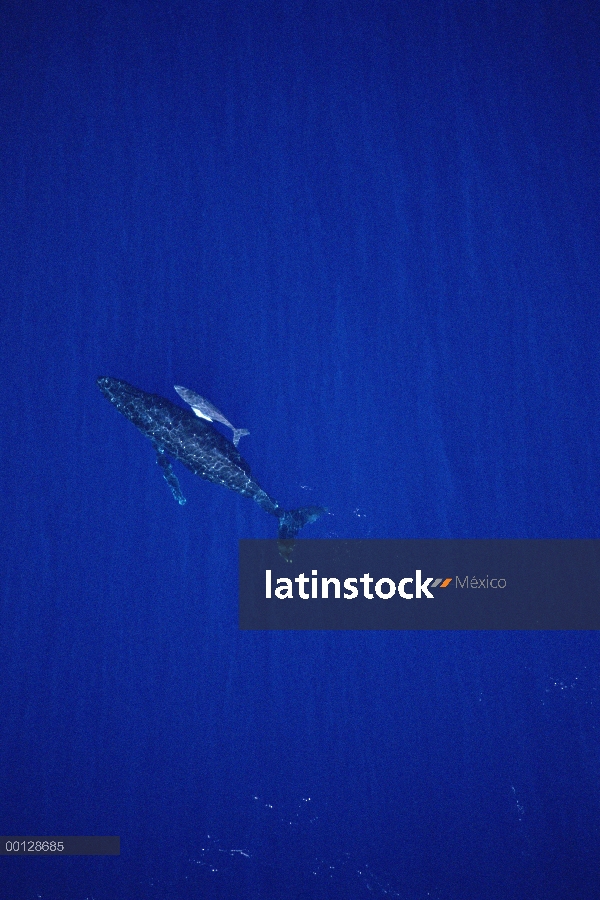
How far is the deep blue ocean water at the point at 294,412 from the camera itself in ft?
28.2

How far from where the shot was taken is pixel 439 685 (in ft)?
29.1

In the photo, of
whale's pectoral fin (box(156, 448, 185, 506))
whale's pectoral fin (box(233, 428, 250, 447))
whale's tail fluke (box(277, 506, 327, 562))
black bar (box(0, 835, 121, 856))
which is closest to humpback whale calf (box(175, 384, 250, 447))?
whale's pectoral fin (box(233, 428, 250, 447))

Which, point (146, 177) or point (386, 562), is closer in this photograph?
point (386, 562)

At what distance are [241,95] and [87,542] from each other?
650cm

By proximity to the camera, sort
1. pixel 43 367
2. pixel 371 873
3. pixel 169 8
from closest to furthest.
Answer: pixel 371 873
pixel 43 367
pixel 169 8

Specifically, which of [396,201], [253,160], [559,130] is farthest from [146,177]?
[559,130]

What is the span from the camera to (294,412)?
9094 millimetres

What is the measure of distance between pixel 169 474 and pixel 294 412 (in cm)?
188

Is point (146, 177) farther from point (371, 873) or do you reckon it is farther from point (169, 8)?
point (371, 873)

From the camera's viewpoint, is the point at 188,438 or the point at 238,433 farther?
the point at 238,433
